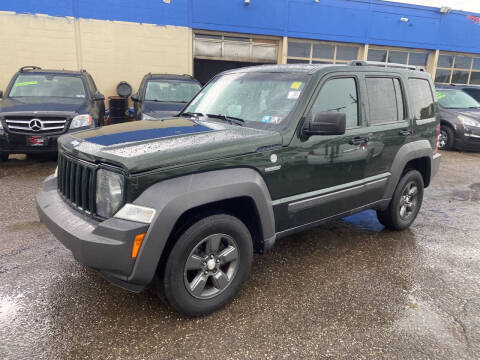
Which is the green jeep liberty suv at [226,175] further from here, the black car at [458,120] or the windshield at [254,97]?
the black car at [458,120]

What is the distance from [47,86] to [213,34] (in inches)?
340

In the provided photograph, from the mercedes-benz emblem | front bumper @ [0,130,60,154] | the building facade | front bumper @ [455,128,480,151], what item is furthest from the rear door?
the building facade

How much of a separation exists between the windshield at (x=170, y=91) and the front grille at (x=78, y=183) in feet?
20.0

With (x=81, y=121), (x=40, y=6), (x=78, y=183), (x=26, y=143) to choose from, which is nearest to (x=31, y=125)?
(x=26, y=143)

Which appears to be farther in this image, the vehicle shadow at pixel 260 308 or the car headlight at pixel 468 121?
Answer: the car headlight at pixel 468 121

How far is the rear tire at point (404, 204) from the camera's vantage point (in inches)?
169

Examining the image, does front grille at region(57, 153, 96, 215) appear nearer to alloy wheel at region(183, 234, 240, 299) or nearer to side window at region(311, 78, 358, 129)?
alloy wheel at region(183, 234, 240, 299)

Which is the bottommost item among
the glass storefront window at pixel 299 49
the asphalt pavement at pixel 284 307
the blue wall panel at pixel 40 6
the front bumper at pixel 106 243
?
the asphalt pavement at pixel 284 307

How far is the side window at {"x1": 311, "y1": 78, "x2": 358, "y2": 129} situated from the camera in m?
3.29

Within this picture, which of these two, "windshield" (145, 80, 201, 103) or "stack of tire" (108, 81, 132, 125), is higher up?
"windshield" (145, 80, 201, 103)

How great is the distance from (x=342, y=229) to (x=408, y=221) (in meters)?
0.82

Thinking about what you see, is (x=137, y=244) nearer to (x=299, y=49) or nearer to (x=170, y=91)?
(x=170, y=91)

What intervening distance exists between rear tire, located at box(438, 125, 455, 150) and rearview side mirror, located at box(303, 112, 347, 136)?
9006 millimetres

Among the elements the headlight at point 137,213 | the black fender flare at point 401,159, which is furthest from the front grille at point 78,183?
the black fender flare at point 401,159
